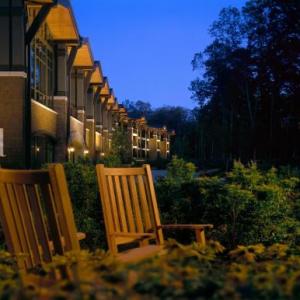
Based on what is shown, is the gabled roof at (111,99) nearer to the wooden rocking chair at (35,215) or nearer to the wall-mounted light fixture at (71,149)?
the wall-mounted light fixture at (71,149)

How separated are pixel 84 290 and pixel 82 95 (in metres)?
29.7

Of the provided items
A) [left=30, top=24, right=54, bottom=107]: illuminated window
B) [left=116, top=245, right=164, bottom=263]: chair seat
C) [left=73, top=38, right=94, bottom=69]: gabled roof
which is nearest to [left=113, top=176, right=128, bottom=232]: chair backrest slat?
[left=116, top=245, right=164, bottom=263]: chair seat

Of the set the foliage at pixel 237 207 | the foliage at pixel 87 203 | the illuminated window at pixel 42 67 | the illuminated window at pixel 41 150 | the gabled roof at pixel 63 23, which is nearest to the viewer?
the foliage at pixel 237 207

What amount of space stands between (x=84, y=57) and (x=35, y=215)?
25.8 m

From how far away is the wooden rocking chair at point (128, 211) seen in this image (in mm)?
4699

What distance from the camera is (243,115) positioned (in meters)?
51.5

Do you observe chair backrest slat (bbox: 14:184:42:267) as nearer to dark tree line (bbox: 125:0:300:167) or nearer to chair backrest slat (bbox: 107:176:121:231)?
chair backrest slat (bbox: 107:176:121:231)

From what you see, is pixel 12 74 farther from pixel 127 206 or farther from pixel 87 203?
pixel 127 206

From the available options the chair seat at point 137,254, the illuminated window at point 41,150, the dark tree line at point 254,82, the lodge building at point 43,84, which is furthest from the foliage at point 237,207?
the dark tree line at point 254,82

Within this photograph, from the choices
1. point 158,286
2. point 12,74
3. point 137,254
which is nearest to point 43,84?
point 12,74

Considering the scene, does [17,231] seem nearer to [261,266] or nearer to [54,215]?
[54,215]

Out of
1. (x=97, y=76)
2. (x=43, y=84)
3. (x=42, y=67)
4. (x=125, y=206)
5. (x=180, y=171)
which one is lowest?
(x=125, y=206)

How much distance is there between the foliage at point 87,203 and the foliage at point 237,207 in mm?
767

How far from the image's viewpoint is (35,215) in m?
3.44
